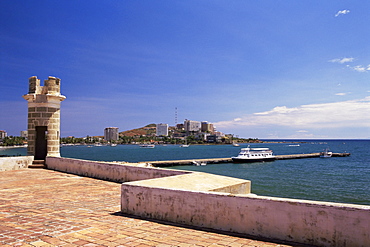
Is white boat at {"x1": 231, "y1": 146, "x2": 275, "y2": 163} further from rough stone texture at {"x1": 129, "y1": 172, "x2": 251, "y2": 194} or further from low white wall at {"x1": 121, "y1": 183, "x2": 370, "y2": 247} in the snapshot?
low white wall at {"x1": 121, "y1": 183, "x2": 370, "y2": 247}

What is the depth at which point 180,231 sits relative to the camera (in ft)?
14.3

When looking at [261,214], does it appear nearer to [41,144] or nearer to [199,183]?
[199,183]

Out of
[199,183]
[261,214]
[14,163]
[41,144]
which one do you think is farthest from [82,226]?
[41,144]

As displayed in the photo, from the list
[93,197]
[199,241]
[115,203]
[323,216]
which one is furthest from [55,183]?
[323,216]

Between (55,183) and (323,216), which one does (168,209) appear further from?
(55,183)

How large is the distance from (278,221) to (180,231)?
1.49 m

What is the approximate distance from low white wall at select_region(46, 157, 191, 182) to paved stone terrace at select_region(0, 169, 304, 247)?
4.33 feet

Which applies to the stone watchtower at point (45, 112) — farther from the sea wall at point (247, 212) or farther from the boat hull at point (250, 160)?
the boat hull at point (250, 160)

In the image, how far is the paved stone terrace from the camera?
12.6 feet

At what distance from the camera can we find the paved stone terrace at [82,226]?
385 cm

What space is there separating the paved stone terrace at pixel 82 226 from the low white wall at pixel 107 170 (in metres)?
1.32

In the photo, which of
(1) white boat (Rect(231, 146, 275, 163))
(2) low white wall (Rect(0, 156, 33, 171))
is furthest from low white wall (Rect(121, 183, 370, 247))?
(1) white boat (Rect(231, 146, 275, 163))

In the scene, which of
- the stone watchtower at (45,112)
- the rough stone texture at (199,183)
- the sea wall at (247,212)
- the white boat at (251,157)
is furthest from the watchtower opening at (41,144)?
the white boat at (251,157)

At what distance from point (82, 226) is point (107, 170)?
17.6 ft
